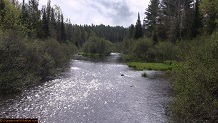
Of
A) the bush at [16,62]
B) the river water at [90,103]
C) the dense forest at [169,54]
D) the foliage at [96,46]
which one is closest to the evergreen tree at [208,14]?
the dense forest at [169,54]

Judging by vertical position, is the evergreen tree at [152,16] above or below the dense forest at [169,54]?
above

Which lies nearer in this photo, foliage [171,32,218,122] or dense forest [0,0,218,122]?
foliage [171,32,218,122]

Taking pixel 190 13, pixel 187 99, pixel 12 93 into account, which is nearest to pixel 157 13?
pixel 190 13

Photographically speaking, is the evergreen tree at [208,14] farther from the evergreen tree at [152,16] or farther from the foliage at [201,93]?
the foliage at [201,93]

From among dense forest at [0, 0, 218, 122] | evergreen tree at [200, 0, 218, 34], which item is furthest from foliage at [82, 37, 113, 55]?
evergreen tree at [200, 0, 218, 34]

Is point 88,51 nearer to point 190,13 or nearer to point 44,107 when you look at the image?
point 190,13

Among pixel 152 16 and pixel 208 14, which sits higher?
pixel 152 16

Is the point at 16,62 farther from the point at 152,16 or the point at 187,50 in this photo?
the point at 152,16

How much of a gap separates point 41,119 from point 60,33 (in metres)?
99.6

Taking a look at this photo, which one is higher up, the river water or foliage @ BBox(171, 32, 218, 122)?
foliage @ BBox(171, 32, 218, 122)

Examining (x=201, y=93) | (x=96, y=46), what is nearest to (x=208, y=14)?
(x=201, y=93)

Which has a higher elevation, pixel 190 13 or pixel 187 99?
pixel 190 13

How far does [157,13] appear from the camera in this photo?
4208 inches

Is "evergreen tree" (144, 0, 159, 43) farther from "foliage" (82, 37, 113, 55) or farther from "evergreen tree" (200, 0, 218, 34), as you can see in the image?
"evergreen tree" (200, 0, 218, 34)
